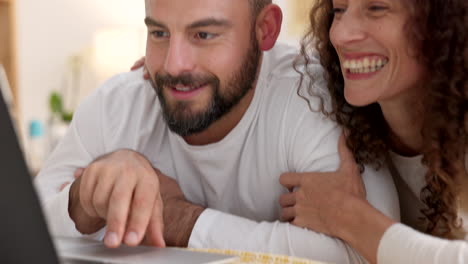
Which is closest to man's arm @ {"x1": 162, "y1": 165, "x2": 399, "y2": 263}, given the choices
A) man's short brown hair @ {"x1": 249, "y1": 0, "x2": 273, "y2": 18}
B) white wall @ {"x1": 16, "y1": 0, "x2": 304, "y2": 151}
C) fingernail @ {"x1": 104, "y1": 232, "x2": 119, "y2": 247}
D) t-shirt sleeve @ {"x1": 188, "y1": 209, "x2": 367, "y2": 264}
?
t-shirt sleeve @ {"x1": 188, "y1": 209, "x2": 367, "y2": 264}

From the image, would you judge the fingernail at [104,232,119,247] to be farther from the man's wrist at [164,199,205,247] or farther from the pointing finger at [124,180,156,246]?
the man's wrist at [164,199,205,247]

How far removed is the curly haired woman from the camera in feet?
3.62

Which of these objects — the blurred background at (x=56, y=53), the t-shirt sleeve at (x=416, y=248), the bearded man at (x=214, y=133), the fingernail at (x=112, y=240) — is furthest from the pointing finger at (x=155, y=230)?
the blurred background at (x=56, y=53)

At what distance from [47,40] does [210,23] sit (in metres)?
2.43

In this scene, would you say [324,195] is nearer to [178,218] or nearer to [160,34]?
[178,218]

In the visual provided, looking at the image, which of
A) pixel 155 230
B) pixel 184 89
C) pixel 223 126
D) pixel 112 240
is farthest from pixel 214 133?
pixel 112 240

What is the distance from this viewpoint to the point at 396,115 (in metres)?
1.25

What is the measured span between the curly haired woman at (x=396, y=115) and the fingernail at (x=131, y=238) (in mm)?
421

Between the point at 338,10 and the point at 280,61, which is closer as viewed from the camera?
the point at 338,10

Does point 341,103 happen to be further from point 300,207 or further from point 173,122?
point 173,122

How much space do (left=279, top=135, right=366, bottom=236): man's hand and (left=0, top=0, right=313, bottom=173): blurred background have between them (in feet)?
7.48

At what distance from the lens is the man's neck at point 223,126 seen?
1.42 m

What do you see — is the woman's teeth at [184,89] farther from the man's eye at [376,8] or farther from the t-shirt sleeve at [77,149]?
the man's eye at [376,8]

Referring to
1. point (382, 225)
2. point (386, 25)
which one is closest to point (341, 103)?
point (386, 25)
